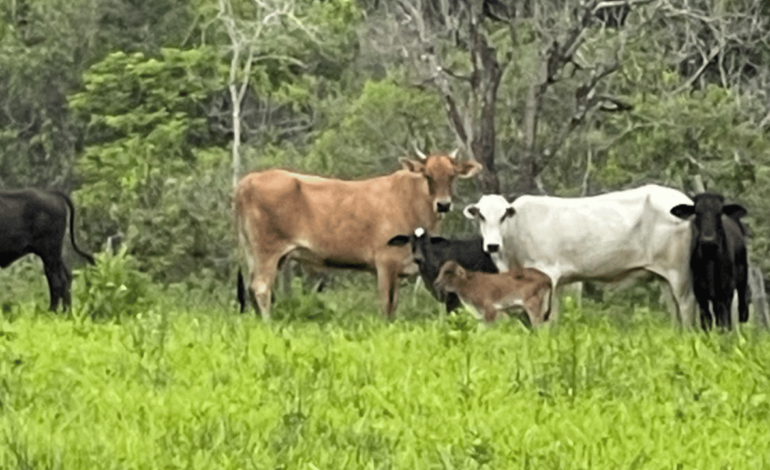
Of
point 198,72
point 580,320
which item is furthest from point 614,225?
point 198,72

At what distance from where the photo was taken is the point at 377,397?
849 cm

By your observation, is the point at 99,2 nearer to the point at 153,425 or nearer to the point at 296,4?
the point at 296,4

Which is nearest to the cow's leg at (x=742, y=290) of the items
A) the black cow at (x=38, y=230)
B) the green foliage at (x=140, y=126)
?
the black cow at (x=38, y=230)

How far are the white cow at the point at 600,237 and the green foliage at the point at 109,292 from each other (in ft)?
11.7

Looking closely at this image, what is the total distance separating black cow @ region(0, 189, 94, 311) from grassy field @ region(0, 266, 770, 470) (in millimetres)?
3892

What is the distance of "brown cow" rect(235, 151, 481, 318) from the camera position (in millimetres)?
16297

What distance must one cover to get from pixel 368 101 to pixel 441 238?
14434mm

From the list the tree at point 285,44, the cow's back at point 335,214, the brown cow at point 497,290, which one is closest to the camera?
the brown cow at point 497,290

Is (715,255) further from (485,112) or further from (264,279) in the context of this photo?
(485,112)

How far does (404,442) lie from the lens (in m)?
7.42

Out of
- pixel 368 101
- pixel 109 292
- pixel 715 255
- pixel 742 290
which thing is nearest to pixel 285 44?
pixel 368 101

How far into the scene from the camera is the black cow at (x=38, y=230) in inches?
626

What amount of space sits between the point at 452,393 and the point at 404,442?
4.41ft

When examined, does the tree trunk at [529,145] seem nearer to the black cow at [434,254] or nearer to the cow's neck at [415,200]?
the black cow at [434,254]
